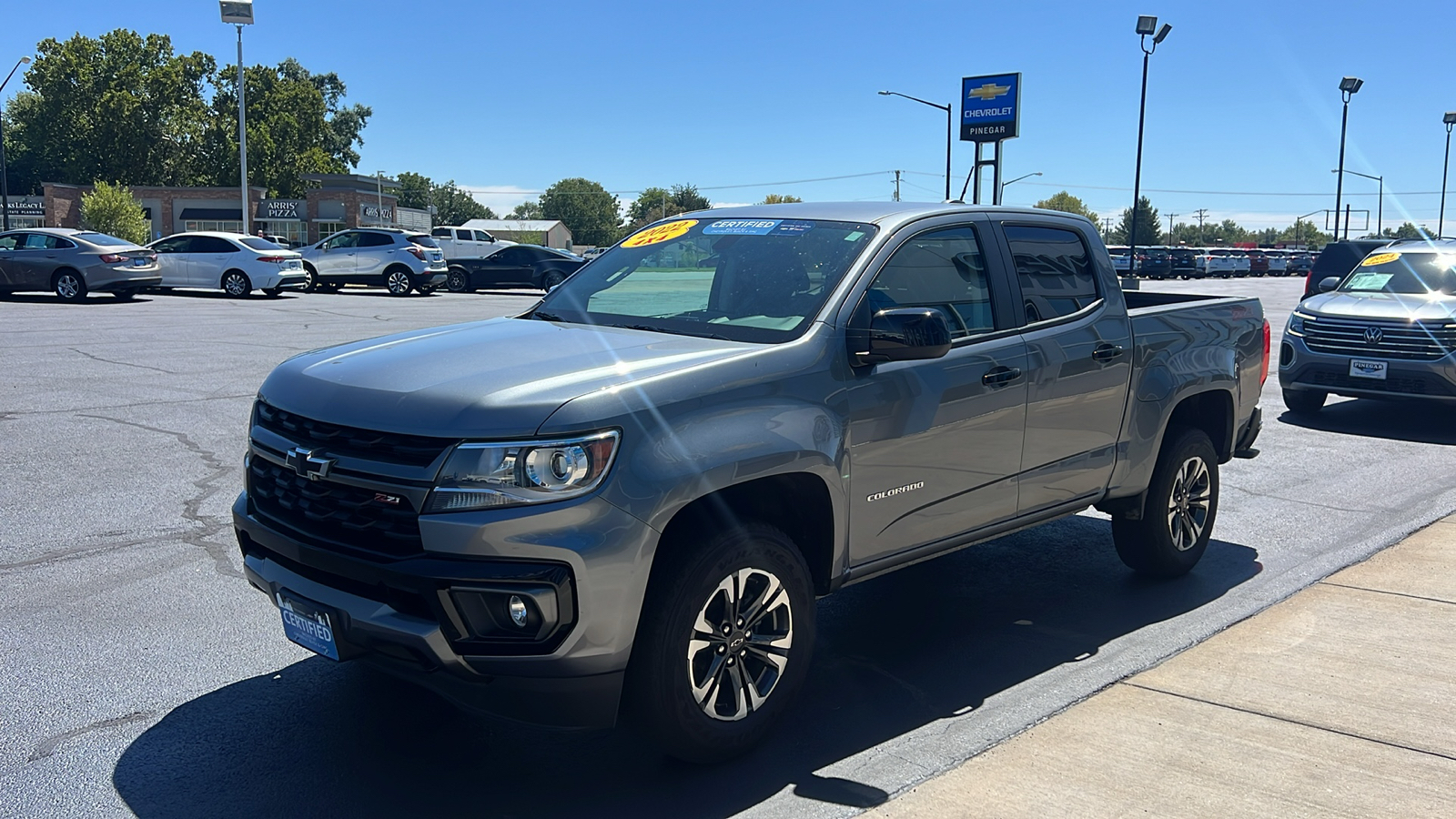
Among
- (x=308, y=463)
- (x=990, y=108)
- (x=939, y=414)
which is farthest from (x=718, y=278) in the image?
(x=990, y=108)

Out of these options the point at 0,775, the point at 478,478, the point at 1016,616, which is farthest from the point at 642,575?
the point at 1016,616

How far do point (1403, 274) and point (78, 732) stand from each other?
1222 centimetres

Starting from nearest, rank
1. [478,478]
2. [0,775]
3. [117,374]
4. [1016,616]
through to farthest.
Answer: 1. [478,478]
2. [0,775]
3. [1016,616]
4. [117,374]

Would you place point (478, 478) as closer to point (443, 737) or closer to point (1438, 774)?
point (443, 737)

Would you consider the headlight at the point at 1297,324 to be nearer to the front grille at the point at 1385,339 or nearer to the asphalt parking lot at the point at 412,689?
the front grille at the point at 1385,339

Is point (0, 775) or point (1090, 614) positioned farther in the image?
point (1090, 614)

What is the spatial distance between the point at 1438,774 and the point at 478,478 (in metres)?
3.22

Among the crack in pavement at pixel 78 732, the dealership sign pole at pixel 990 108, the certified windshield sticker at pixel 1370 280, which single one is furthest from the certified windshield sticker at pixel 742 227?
the dealership sign pole at pixel 990 108

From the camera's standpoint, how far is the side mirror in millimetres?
3973

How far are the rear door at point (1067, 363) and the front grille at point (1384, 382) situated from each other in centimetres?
665

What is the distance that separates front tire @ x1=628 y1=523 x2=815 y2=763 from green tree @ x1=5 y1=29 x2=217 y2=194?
92570 mm

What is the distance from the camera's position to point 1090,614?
5.46m

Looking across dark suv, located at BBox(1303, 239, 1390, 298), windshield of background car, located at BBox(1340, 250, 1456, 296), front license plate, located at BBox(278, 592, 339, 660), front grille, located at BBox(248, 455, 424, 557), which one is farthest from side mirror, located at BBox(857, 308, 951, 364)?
dark suv, located at BBox(1303, 239, 1390, 298)

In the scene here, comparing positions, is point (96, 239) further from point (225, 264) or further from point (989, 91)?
point (989, 91)
